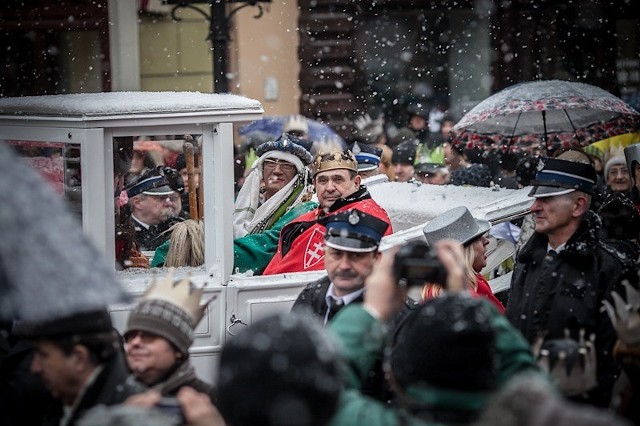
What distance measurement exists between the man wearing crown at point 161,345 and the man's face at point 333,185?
3.40m

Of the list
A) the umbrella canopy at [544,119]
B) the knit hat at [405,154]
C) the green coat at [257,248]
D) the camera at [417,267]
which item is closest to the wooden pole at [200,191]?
the green coat at [257,248]

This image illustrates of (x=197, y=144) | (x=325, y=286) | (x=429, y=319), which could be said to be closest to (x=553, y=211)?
(x=325, y=286)

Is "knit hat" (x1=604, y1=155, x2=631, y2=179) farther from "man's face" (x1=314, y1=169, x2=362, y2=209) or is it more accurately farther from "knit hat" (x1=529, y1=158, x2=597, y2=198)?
"knit hat" (x1=529, y1=158, x2=597, y2=198)

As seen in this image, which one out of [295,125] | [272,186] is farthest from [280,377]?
[295,125]

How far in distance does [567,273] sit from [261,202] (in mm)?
3100

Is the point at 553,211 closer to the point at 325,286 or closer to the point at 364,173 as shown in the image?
the point at 325,286

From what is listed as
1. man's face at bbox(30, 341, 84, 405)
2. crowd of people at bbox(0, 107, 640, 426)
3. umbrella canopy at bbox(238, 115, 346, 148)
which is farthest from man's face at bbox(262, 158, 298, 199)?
man's face at bbox(30, 341, 84, 405)

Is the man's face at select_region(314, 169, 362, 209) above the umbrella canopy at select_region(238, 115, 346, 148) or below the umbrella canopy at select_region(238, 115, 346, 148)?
below

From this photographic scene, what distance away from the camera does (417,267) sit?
3.59 meters

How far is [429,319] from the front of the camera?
3.27 metres

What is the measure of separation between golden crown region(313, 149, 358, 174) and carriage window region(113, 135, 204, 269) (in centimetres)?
94

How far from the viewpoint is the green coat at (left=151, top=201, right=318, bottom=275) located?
271 inches

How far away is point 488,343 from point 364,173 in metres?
6.57

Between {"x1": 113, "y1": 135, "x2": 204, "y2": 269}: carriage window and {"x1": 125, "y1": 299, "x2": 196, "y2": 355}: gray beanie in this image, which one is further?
{"x1": 113, "y1": 135, "x2": 204, "y2": 269}: carriage window
